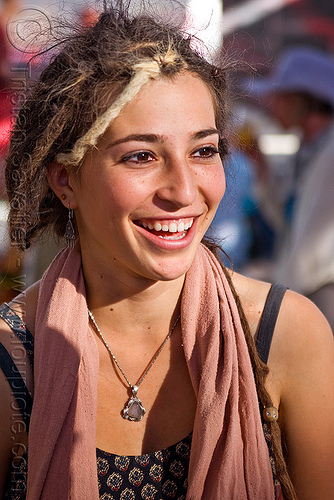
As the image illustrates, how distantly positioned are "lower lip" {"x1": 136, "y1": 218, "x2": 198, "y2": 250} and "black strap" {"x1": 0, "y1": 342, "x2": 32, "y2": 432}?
0.63 meters

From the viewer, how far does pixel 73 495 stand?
73.3 inches

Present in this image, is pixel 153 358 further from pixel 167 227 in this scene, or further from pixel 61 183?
pixel 61 183

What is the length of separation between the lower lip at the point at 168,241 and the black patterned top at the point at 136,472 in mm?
620

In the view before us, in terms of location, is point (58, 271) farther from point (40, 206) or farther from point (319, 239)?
point (319, 239)

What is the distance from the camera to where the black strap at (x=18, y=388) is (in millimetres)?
2000

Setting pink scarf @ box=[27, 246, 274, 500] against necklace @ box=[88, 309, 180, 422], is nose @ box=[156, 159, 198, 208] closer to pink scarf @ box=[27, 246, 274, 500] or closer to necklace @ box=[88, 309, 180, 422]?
pink scarf @ box=[27, 246, 274, 500]

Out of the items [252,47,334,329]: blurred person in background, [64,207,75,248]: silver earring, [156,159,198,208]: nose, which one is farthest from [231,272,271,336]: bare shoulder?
[252,47,334,329]: blurred person in background

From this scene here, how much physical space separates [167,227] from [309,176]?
2394 millimetres

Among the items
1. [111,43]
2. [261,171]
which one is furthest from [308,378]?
[261,171]

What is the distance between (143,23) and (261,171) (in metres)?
3.57

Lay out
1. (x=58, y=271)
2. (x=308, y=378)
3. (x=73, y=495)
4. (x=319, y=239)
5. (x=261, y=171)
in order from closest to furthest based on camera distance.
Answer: (x=73, y=495)
(x=308, y=378)
(x=58, y=271)
(x=319, y=239)
(x=261, y=171)

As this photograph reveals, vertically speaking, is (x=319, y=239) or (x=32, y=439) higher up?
(x=319, y=239)

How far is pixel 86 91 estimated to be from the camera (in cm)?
193

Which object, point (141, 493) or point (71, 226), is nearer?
point (141, 493)
